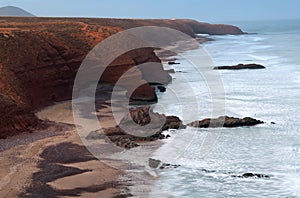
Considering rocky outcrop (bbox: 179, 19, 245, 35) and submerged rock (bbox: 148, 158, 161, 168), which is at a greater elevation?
rocky outcrop (bbox: 179, 19, 245, 35)

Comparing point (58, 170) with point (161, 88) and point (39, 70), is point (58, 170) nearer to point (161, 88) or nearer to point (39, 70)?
point (39, 70)

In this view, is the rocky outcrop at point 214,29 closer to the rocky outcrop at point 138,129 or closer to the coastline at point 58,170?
the rocky outcrop at point 138,129

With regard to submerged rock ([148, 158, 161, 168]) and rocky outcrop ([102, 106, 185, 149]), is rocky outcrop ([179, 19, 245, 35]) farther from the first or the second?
submerged rock ([148, 158, 161, 168])

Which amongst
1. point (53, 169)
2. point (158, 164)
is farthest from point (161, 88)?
point (53, 169)

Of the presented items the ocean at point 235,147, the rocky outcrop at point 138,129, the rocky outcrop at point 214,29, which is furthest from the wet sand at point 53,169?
the rocky outcrop at point 214,29

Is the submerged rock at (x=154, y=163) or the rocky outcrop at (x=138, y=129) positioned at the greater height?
the rocky outcrop at (x=138, y=129)

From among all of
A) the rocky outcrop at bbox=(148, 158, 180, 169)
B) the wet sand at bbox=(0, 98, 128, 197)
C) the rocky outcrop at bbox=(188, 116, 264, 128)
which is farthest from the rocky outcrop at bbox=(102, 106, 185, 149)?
the rocky outcrop at bbox=(148, 158, 180, 169)

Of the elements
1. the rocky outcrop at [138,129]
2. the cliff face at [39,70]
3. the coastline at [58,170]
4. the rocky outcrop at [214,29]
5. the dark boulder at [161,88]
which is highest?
the rocky outcrop at [214,29]

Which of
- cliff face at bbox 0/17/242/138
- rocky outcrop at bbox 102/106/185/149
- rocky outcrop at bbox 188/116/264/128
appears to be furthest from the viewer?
rocky outcrop at bbox 188/116/264/128

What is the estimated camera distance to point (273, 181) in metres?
13.3

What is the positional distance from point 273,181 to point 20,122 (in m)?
10.8

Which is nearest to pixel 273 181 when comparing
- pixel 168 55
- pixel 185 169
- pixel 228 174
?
pixel 228 174

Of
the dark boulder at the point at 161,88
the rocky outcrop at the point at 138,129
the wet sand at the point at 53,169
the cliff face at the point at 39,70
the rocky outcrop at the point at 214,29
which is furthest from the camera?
the rocky outcrop at the point at 214,29

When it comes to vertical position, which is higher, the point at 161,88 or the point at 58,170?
the point at 161,88
